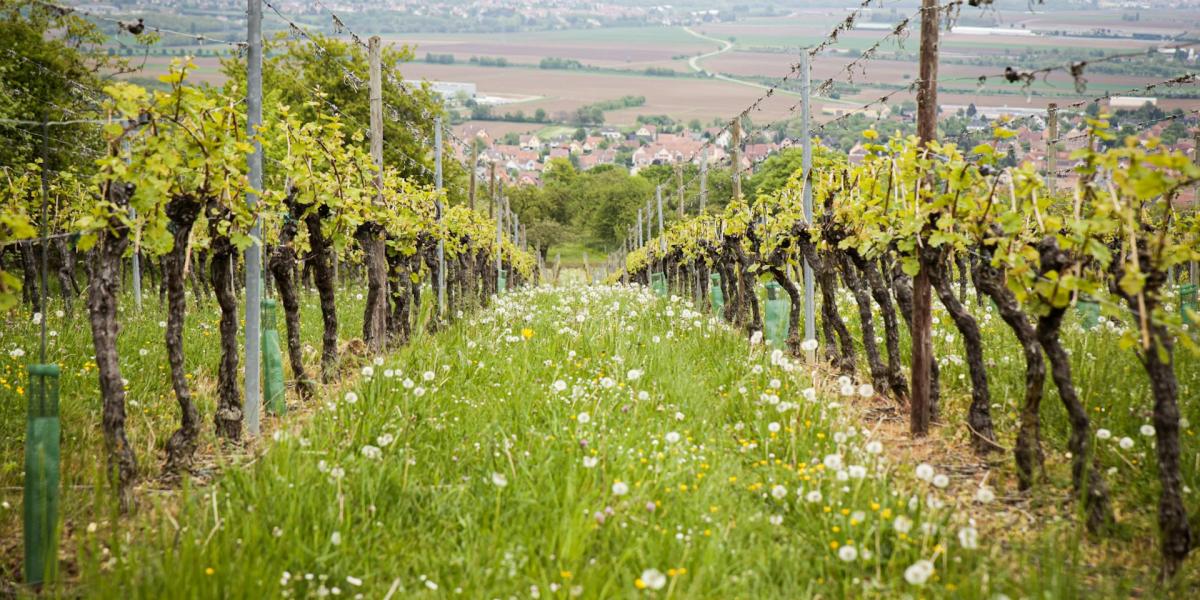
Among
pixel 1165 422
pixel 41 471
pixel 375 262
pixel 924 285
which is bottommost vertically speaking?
pixel 41 471

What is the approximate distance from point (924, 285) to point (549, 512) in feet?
14.1

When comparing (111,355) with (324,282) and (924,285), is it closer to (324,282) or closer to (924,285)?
(324,282)

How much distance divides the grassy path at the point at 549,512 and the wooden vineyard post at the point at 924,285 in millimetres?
875

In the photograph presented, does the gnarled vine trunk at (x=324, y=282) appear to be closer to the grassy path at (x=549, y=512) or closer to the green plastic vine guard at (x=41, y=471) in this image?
the grassy path at (x=549, y=512)

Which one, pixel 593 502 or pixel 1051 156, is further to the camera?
pixel 1051 156

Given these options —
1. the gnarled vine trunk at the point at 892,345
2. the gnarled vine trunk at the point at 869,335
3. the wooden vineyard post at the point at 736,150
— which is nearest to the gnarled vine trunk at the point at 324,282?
the gnarled vine trunk at the point at 869,335

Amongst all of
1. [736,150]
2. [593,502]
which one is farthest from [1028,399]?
[736,150]

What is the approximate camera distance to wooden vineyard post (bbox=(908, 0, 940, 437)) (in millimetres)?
7590

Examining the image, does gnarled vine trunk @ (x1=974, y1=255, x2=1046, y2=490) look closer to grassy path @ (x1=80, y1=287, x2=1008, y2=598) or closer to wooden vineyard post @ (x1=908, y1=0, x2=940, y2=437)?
grassy path @ (x1=80, y1=287, x2=1008, y2=598)

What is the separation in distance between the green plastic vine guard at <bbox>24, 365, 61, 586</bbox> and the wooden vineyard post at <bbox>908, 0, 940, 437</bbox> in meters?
6.44

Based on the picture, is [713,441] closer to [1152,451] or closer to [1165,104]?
[1152,451]

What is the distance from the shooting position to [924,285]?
7641mm

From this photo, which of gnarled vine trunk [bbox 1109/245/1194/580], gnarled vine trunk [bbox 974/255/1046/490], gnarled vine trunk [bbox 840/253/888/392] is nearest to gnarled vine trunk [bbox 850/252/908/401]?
gnarled vine trunk [bbox 840/253/888/392]

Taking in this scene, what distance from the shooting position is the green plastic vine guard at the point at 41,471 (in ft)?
15.8
